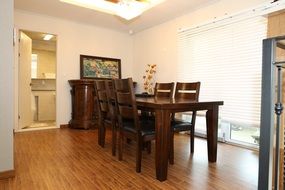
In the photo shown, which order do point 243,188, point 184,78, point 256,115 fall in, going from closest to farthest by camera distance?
point 243,188
point 256,115
point 184,78

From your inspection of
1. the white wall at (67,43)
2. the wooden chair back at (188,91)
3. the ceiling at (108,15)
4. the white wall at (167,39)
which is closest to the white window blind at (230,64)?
the white wall at (167,39)

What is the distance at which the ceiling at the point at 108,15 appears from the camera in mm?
3688

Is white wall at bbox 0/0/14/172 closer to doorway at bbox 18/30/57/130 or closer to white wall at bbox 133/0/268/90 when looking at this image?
doorway at bbox 18/30/57/130

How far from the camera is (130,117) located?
2.15 m

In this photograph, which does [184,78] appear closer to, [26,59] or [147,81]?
[147,81]

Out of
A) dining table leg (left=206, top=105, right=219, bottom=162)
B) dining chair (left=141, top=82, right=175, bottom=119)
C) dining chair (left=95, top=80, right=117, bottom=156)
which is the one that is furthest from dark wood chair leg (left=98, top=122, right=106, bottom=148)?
dining table leg (left=206, top=105, right=219, bottom=162)

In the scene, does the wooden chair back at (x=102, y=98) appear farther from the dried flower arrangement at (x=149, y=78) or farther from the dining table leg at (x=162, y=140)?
the dried flower arrangement at (x=149, y=78)

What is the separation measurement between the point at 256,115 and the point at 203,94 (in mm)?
998

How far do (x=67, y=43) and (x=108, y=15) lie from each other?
1.15 meters

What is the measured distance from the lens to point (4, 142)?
196cm

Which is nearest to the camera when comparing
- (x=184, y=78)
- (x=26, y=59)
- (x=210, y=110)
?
(x=210, y=110)

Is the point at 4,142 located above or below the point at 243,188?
above

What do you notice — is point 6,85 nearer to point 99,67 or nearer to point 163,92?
point 163,92

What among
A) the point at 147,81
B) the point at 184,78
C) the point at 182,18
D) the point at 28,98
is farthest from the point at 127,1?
the point at 28,98
